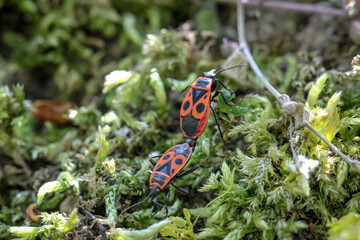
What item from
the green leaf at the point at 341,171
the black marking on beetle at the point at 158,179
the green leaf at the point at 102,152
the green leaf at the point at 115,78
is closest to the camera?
the green leaf at the point at 341,171

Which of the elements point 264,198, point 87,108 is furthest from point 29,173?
point 264,198

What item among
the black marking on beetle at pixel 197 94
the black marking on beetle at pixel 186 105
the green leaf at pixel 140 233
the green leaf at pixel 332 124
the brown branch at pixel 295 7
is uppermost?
the brown branch at pixel 295 7

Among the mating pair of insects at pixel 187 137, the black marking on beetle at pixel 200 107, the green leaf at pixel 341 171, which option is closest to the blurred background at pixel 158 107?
→ the green leaf at pixel 341 171

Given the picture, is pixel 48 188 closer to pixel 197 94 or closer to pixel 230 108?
pixel 197 94

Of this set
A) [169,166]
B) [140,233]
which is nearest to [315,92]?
[169,166]

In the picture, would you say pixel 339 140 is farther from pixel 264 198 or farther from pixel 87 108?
pixel 87 108

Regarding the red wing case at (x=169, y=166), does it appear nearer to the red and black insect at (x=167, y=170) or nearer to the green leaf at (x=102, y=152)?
the red and black insect at (x=167, y=170)

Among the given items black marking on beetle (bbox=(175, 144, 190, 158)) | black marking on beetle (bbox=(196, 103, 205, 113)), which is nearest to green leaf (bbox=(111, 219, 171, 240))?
black marking on beetle (bbox=(175, 144, 190, 158))
